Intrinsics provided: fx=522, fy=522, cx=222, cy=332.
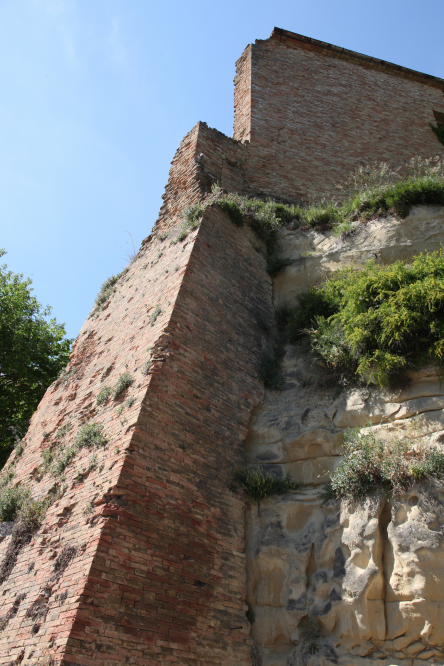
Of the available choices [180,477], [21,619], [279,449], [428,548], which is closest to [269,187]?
[279,449]

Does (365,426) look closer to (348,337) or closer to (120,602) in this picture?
(348,337)

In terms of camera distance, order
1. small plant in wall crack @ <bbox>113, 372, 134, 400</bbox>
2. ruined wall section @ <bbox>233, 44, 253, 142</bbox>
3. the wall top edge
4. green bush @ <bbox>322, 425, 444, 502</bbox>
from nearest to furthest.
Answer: green bush @ <bbox>322, 425, 444, 502</bbox> → small plant in wall crack @ <bbox>113, 372, 134, 400</bbox> → ruined wall section @ <bbox>233, 44, 253, 142</bbox> → the wall top edge

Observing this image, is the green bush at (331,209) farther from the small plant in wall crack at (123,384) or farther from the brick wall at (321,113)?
the small plant in wall crack at (123,384)

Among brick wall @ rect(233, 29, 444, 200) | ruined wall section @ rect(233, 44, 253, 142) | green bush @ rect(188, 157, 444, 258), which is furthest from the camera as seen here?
ruined wall section @ rect(233, 44, 253, 142)

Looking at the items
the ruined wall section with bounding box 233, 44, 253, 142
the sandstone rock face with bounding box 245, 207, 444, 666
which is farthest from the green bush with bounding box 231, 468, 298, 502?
the ruined wall section with bounding box 233, 44, 253, 142

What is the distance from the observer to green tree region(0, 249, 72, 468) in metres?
12.9

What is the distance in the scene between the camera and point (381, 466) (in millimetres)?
5438

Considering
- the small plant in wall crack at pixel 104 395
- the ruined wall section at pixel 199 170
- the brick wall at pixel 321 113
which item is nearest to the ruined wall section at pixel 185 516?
the small plant in wall crack at pixel 104 395

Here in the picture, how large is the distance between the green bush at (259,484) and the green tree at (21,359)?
814 centimetres

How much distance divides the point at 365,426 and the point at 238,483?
5.41 feet

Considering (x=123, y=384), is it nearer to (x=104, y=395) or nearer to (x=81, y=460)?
(x=104, y=395)

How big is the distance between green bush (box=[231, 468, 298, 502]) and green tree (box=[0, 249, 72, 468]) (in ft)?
26.7

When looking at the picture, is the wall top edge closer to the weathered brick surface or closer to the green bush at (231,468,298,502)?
the weathered brick surface

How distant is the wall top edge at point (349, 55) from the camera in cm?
1462
